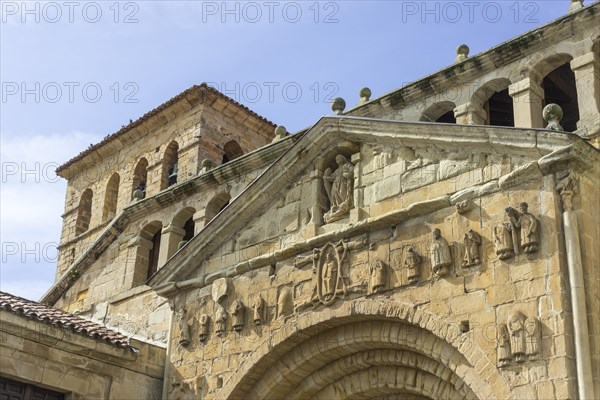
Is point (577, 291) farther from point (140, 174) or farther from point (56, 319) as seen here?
point (140, 174)

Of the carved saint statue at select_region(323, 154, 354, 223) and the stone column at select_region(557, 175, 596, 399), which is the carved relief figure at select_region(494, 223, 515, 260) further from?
the carved saint statue at select_region(323, 154, 354, 223)

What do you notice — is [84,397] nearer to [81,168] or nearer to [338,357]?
[338,357]

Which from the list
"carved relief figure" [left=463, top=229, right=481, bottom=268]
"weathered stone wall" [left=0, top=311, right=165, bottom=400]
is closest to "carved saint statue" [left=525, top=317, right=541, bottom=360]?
"carved relief figure" [left=463, top=229, right=481, bottom=268]

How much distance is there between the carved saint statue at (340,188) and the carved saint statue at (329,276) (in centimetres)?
62

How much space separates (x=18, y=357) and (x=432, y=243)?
5.93 metres

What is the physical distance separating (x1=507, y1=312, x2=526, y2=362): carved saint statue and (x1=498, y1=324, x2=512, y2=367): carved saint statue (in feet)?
0.22

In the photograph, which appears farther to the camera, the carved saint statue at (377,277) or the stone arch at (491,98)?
the stone arch at (491,98)

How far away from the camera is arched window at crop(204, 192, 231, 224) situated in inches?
661

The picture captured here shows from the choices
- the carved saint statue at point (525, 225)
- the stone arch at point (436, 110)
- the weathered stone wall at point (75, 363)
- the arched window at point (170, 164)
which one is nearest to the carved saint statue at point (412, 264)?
the carved saint statue at point (525, 225)

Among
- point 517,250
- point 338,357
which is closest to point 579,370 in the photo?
point 517,250

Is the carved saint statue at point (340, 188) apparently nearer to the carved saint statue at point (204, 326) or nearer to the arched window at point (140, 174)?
the carved saint statue at point (204, 326)

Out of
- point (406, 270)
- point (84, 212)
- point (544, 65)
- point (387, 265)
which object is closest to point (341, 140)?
point (387, 265)

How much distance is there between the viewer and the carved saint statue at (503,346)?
1030 centimetres

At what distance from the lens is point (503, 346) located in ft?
34.1
